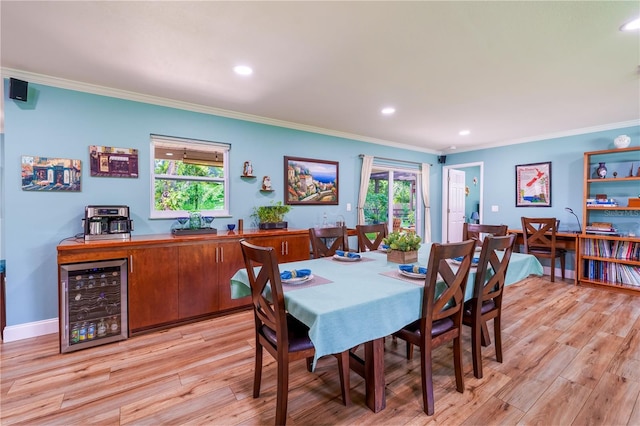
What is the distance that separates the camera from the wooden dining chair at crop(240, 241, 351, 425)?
150 cm

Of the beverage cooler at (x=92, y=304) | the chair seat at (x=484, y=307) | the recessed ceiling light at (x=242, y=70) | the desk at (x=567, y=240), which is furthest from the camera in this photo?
the desk at (x=567, y=240)

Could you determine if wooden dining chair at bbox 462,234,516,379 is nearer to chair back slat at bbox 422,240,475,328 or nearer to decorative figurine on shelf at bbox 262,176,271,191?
chair back slat at bbox 422,240,475,328

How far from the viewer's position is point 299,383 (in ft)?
6.74

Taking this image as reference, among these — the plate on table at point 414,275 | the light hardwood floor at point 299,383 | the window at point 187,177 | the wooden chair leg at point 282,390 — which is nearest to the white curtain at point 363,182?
the window at point 187,177

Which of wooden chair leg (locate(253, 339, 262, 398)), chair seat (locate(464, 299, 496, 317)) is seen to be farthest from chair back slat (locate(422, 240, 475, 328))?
wooden chair leg (locate(253, 339, 262, 398))

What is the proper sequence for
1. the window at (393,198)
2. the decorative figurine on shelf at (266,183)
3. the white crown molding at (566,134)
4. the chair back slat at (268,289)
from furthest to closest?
1. the window at (393,198)
2. the white crown molding at (566,134)
3. the decorative figurine on shelf at (266,183)
4. the chair back slat at (268,289)

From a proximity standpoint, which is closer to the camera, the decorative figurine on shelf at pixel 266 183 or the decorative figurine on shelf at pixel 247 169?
the decorative figurine on shelf at pixel 247 169

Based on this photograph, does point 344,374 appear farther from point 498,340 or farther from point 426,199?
point 426,199

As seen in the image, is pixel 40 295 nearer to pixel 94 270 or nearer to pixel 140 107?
pixel 94 270

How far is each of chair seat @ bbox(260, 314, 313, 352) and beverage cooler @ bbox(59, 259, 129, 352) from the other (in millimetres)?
1674

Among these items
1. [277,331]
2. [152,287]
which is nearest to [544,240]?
[277,331]

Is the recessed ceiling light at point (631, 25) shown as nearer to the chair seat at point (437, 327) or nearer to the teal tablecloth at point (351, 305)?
the teal tablecloth at point (351, 305)

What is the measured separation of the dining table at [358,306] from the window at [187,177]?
1.94 m

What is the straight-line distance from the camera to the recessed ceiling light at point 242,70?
101 inches
